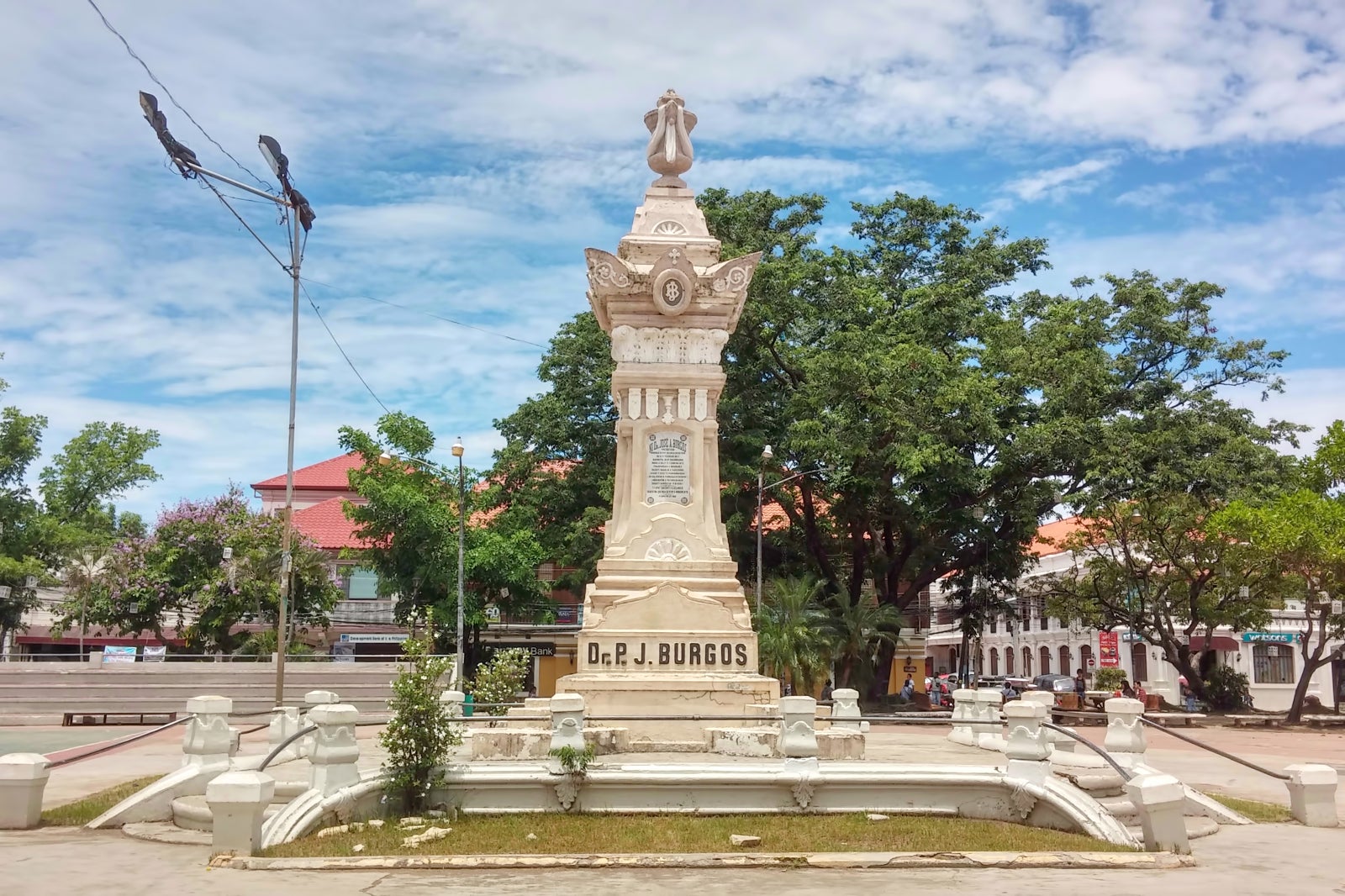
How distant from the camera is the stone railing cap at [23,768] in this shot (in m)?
12.2

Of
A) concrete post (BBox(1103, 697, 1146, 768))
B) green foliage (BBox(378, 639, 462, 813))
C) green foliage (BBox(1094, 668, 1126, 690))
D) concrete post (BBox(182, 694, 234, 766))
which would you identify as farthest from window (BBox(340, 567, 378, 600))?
concrete post (BBox(1103, 697, 1146, 768))

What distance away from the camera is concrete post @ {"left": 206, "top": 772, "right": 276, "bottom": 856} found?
10445 millimetres

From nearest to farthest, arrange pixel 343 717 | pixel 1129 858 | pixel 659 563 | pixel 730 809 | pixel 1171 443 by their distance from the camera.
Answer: pixel 1129 858, pixel 343 717, pixel 730 809, pixel 659 563, pixel 1171 443

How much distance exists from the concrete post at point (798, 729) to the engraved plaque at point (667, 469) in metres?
6.40

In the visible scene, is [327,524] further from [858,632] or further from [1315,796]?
[1315,796]

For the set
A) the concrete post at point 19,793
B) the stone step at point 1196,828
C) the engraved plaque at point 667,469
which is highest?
the engraved plaque at point 667,469

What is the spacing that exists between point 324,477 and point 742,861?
57.2 meters

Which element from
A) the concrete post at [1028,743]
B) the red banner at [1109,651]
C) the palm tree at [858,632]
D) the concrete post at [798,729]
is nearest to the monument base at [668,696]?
the concrete post at [798,729]

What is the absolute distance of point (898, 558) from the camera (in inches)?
1545

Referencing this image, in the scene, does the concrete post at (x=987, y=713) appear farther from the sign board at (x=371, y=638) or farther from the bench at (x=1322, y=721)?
the sign board at (x=371, y=638)

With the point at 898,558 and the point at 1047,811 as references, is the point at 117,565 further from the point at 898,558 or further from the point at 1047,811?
the point at 1047,811

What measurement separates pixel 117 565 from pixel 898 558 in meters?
27.9

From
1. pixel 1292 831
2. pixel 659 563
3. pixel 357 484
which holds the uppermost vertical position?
pixel 357 484

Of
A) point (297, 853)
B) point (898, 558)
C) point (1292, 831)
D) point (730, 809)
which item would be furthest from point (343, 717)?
point (898, 558)
